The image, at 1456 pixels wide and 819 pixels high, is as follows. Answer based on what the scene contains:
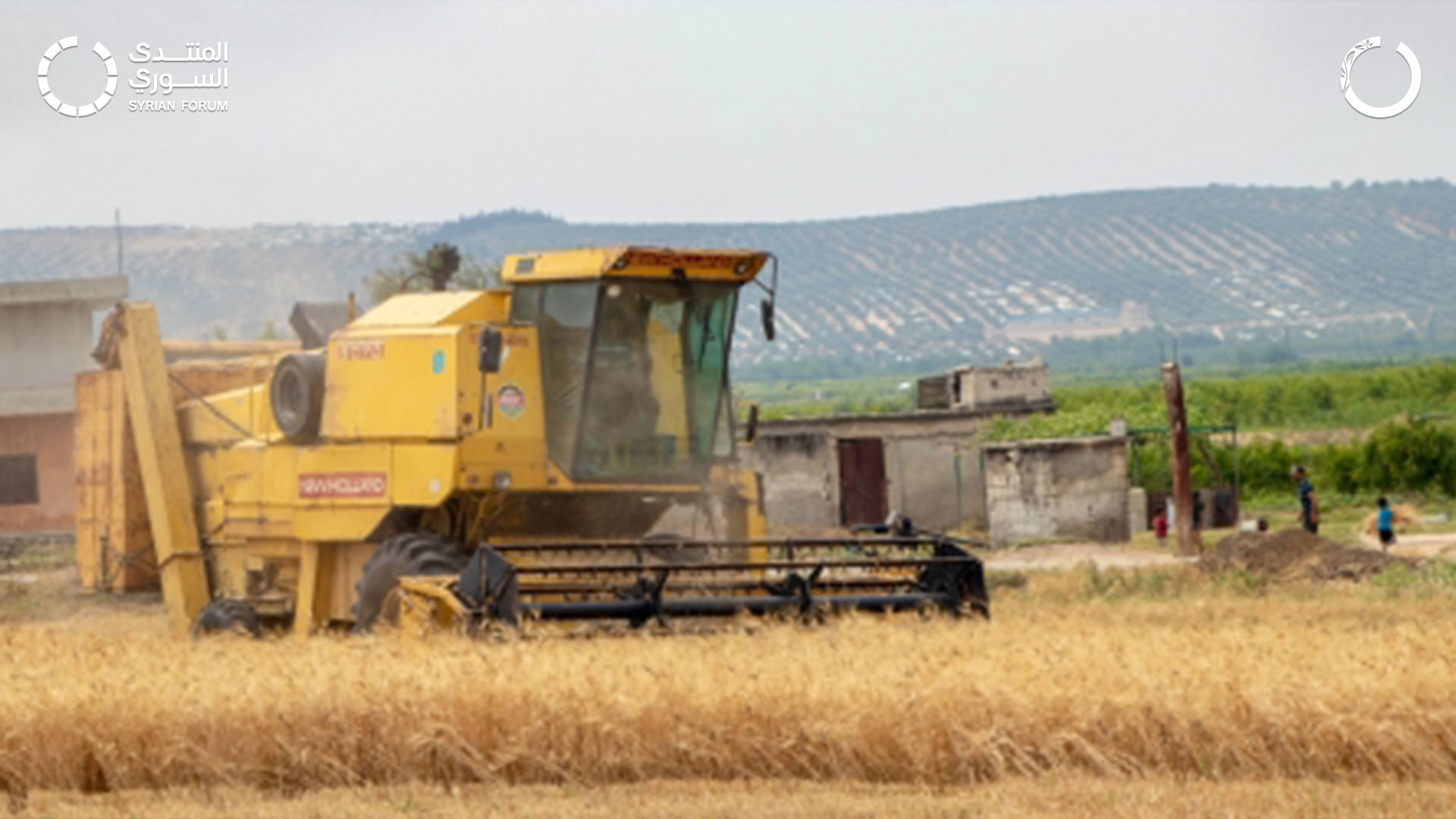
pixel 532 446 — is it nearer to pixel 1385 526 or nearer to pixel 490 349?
pixel 490 349

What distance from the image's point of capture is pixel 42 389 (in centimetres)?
3947

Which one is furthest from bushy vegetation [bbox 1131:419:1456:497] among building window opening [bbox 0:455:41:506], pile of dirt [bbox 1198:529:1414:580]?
building window opening [bbox 0:455:41:506]

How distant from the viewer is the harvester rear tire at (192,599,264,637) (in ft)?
61.3

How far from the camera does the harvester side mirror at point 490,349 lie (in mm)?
16250

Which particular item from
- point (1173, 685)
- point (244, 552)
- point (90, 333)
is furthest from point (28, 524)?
point (1173, 685)

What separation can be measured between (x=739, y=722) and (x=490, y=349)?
18.5 feet

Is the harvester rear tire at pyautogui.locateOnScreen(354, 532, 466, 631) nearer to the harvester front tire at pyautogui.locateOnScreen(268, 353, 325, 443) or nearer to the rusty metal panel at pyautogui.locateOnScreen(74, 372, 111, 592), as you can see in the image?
the harvester front tire at pyautogui.locateOnScreen(268, 353, 325, 443)

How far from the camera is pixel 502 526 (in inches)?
685

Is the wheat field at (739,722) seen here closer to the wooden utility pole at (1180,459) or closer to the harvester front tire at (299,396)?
the harvester front tire at (299,396)

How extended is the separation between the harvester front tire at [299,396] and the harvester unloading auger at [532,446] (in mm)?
20

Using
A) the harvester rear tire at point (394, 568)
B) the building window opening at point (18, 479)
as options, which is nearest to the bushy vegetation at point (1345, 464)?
the building window opening at point (18, 479)

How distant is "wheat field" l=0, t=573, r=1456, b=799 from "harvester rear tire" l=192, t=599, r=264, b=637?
21.1 feet

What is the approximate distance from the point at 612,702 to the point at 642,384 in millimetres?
6528

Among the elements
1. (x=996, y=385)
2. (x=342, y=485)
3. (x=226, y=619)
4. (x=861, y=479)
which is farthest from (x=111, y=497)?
(x=996, y=385)
